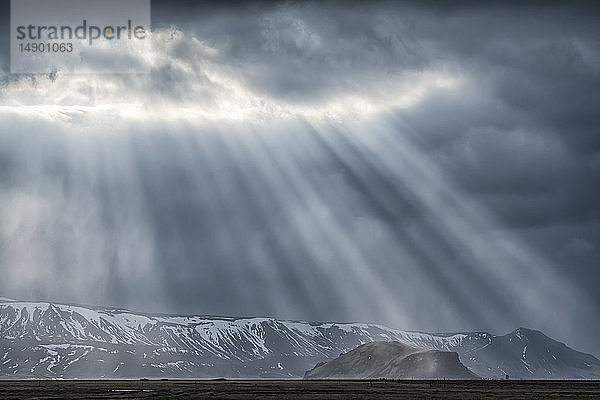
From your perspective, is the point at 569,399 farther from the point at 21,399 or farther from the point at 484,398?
the point at 21,399

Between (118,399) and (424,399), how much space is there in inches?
2600

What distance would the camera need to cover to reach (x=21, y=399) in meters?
163

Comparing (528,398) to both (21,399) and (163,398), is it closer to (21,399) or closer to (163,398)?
(163,398)

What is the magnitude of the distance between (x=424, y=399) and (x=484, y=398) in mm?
16679

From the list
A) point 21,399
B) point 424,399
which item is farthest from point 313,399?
point 21,399

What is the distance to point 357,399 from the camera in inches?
6107

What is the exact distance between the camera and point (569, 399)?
520 feet

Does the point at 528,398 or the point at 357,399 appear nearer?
the point at 357,399

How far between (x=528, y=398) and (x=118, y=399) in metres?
91.8

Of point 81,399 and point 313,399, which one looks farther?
point 81,399

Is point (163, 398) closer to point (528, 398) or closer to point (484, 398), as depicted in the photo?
Answer: point (484, 398)

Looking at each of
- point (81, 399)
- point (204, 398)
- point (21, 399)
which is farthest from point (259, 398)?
point (21, 399)

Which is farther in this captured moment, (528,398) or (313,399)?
(528,398)

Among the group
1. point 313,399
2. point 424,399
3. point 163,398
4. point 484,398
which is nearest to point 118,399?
point 163,398
